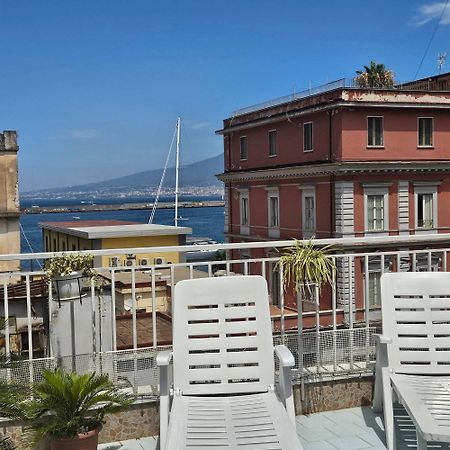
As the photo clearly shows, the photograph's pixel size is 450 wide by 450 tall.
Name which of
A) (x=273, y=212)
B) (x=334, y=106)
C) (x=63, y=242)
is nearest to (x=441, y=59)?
(x=334, y=106)

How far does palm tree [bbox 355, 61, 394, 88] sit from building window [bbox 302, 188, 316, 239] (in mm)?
5897

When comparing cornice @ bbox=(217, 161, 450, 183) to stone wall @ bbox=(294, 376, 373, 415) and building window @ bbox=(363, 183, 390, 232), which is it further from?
stone wall @ bbox=(294, 376, 373, 415)

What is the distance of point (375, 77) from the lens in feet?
101

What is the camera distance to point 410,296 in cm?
388

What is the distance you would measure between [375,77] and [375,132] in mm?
3984

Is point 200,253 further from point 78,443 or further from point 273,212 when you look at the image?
point 78,443

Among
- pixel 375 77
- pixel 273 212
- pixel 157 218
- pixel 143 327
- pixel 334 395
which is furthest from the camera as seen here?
pixel 157 218

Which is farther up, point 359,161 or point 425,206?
point 359,161

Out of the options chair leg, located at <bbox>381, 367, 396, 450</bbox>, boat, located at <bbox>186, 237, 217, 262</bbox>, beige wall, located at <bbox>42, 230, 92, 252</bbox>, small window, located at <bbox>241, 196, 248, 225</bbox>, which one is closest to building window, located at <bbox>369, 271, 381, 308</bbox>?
chair leg, located at <bbox>381, 367, 396, 450</bbox>

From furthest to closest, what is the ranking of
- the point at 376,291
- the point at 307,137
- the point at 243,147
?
1. the point at 243,147
2. the point at 307,137
3. the point at 376,291

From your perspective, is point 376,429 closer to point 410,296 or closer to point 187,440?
point 410,296

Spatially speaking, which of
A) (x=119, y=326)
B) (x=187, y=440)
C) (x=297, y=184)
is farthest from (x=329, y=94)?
(x=187, y=440)

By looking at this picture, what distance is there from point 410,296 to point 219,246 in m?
1.32

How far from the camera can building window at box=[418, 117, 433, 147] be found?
29266mm
